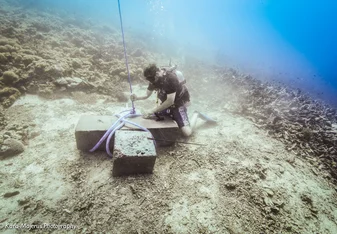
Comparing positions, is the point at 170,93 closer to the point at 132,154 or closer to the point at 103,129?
the point at 103,129

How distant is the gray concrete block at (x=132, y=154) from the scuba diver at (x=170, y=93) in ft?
3.20

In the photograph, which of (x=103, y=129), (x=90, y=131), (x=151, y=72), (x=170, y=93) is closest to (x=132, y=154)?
(x=103, y=129)

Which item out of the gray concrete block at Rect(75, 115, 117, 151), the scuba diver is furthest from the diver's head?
the gray concrete block at Rect(75, 115, 117, 151)

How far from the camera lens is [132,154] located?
9.51 feet

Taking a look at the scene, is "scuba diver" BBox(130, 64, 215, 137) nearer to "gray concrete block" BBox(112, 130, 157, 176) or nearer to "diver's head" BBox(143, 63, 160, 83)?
"diver's head" BBox(143, 63, 160, 83)

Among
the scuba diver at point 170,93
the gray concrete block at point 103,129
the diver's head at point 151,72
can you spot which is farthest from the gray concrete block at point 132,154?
the diver's head at point 151,72

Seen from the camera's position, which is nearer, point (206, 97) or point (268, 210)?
point (268, 210)

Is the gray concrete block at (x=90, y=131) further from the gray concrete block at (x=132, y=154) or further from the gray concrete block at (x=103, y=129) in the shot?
the gray concrete block at (x=132, y=154)

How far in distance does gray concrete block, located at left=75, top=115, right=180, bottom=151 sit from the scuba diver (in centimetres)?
26

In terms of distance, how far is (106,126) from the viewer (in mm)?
3553

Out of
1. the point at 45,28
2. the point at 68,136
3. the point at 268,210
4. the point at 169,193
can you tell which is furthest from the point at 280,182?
the point at 45,28

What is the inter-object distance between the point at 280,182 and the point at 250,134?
64.7 inches

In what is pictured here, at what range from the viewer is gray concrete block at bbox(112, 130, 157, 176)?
9.49ft

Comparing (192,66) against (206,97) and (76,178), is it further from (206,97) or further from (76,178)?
(76,178)
